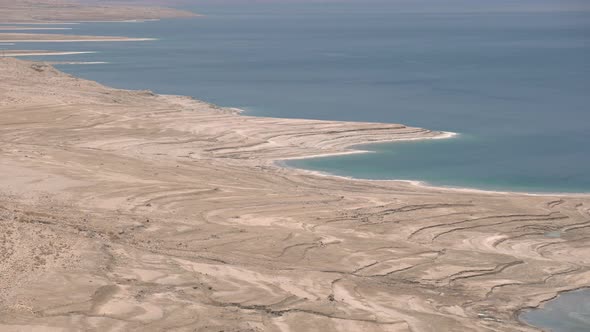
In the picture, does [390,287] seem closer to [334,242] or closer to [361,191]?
[334,242]

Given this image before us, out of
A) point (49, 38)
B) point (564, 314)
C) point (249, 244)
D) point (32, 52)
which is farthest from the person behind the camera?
point (49, 38)

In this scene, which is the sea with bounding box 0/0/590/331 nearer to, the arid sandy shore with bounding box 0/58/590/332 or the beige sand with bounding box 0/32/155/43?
the arid sandy shore with bounding box 0/58/590/332

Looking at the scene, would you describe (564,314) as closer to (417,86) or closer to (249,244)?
(249,244)

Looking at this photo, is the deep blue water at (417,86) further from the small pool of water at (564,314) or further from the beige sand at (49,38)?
the small pool of water at (564,314)

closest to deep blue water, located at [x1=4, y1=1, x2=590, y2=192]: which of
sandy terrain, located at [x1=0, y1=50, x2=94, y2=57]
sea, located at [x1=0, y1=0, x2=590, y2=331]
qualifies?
sea, located at [x1=0, y1=0, x2=590, y2=331]

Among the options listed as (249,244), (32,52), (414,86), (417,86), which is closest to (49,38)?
(32,52)

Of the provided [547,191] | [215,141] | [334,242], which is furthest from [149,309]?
[215,141]
